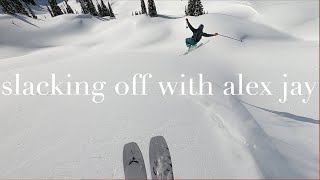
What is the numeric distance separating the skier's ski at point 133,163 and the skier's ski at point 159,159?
0.35 meters

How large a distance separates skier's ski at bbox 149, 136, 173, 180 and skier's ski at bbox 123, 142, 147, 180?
0.35m

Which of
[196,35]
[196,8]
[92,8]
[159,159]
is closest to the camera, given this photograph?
[159,159]

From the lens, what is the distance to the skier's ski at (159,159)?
28.0ft

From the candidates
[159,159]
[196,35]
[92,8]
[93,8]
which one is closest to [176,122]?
[159,159]

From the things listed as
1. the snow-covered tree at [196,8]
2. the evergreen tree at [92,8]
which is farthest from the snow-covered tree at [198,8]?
the evergreen tree at [92,8]

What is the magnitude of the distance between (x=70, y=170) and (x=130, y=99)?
5.38 meters

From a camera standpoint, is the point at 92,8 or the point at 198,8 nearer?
the point at 198,8

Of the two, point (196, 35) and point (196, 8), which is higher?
point (196, 8)

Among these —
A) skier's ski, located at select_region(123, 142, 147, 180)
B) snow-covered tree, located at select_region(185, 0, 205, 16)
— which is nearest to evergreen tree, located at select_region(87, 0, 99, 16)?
snow-covered tree, located at select_region(185, 0, 205, 16)

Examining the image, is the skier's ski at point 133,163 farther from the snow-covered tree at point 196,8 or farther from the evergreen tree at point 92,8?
the evergreen tree at point 92,8

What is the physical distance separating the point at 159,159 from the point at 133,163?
93cm

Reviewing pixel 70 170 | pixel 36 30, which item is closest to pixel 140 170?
pixel 70 170

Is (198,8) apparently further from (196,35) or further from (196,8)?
(196,35)

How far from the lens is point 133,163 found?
8930 millimetres
